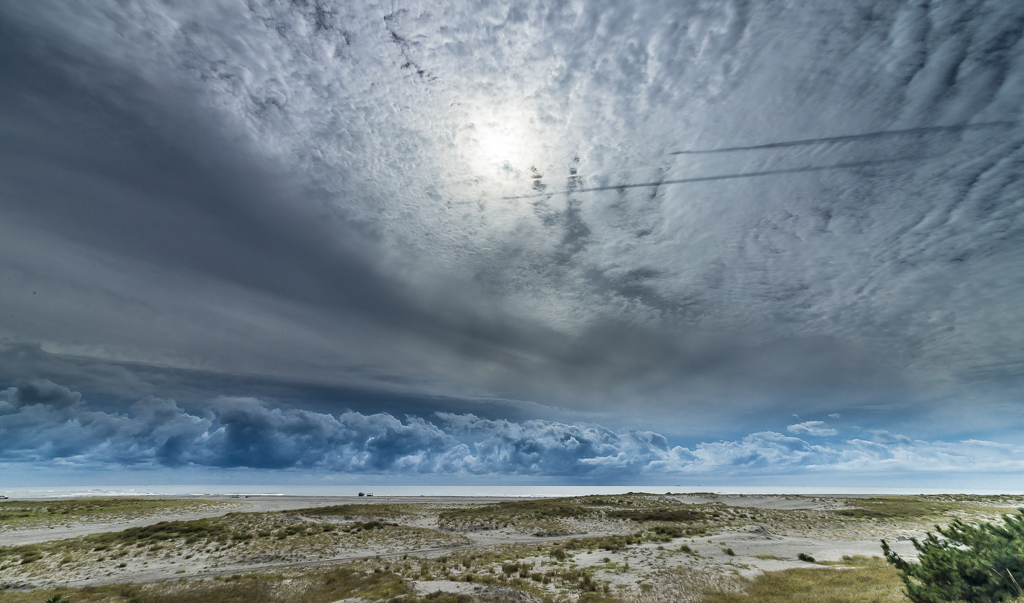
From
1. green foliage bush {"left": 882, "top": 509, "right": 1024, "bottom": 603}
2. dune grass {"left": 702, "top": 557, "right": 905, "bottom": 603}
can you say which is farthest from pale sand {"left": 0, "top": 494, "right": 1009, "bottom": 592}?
green foliage bush {"left": 882, "top": 509, "right": 1024, "bottom": 603}

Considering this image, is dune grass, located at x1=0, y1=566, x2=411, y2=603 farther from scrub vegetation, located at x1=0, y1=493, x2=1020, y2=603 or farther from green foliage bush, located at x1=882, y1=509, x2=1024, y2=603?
green foliage bush, located at x1=882, y1=509, x2=1024, y2=603

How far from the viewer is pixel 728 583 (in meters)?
23.7

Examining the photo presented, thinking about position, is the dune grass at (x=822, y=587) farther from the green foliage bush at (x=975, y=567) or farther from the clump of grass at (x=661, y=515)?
the clump of grass at (x=661, y=515)

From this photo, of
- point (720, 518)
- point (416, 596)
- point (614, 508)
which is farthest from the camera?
point (614, 508)

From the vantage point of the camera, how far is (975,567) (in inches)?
529

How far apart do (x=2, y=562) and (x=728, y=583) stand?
54.1 m

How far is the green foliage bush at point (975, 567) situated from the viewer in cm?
1279

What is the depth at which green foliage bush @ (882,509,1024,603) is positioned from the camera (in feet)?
42.0

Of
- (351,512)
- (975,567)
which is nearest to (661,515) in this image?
(351,512)

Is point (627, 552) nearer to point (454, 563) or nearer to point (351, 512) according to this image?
point (454, 563)

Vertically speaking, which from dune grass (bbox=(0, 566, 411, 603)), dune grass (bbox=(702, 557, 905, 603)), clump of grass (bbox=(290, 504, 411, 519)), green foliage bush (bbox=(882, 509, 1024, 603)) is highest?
green foliage bush (bbox=(882, 509, 1024, 603))

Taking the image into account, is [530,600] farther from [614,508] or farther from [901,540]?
[614,508]

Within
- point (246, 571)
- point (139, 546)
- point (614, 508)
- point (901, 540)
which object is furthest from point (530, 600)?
point (614, 508)

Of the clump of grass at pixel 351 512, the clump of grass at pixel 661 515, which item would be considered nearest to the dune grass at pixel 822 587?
the clump of grass at pixel 661 515
